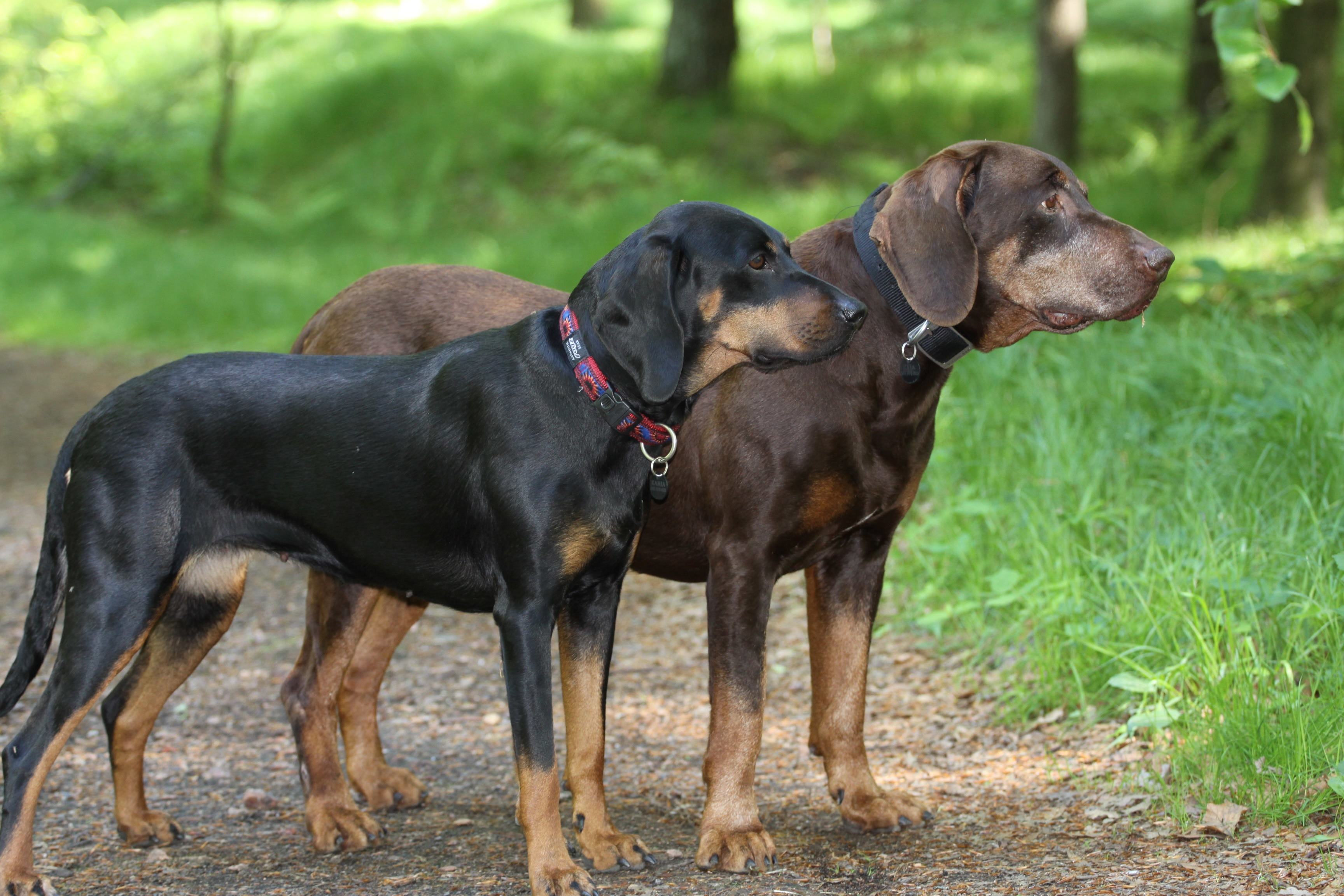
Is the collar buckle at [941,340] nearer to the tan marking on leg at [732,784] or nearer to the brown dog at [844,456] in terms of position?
the brown dog at [844,456]

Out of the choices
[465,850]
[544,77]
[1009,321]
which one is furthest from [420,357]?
[544,77]

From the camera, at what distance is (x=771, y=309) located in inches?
135

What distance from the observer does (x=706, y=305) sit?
345 centimetres

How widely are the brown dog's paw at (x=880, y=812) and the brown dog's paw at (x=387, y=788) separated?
4.66ft

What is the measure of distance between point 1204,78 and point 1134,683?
39.6 ft

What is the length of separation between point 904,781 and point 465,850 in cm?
154

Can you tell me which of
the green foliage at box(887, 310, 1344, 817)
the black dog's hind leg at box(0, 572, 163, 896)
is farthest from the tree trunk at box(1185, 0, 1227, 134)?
the black dog's hind leg at box(0, 572, 163, 896)

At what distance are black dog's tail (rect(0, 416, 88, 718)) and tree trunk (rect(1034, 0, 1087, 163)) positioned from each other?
1004cm

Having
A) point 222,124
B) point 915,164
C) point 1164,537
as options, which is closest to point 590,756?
point 1164,537

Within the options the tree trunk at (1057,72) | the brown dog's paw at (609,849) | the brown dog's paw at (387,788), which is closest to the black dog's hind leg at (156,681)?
the brown dog's paw at (387,788)

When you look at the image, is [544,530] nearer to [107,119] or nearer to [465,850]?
[465,850]

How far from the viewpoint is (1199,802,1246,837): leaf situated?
143 inches

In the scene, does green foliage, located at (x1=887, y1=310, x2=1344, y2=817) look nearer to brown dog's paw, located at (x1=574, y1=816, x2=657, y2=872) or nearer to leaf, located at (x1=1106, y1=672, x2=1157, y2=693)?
leaf, located at (x1=1106, y1=672, x2=1157, y2=693)

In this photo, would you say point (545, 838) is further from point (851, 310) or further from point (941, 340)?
point (941, 340)
